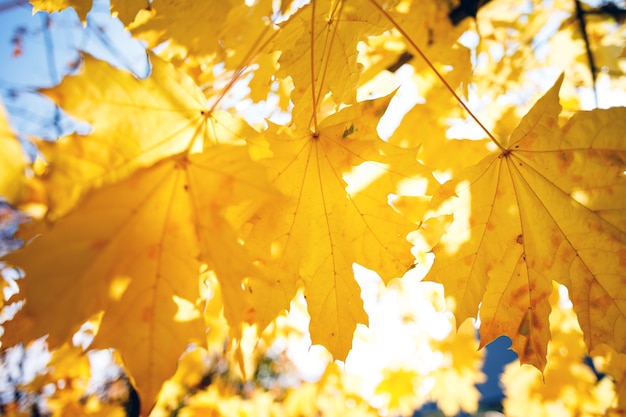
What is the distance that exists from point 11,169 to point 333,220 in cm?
77

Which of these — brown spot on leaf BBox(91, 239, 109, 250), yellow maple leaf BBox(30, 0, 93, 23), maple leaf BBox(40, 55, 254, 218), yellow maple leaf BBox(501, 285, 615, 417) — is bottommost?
yellow maple leaf BBox(501, 285, 615, 417)

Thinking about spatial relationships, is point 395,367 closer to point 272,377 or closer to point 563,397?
point 563,397

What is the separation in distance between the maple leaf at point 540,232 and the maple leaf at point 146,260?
64 cm

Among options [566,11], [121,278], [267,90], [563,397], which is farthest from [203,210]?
[563,397]

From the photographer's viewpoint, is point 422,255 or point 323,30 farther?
point 422,255

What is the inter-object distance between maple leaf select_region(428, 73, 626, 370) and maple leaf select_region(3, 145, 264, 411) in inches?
25.3

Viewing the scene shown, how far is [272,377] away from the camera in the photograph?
293 inches

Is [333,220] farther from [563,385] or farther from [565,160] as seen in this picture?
[563,385]

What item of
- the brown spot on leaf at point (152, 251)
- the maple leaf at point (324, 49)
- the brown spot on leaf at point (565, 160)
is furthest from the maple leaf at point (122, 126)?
the brown spot on leaf at point (565, 160)

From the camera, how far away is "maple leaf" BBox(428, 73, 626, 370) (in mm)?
1041

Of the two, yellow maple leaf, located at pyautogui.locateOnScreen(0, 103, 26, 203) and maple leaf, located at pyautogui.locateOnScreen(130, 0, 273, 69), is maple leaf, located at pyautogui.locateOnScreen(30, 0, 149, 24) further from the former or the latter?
yellow maple leaf, located at pyautogui.locateOnScreen(0, 103, 26, 203)

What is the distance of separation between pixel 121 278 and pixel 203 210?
0.70 feet

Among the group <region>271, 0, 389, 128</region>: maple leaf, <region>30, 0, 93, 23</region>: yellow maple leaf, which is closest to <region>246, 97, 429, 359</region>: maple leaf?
<region>271, 0, 389, 128</region>: maple leaf

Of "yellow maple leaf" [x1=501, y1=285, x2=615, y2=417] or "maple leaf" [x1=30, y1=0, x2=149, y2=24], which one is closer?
"maple leaf" [x1=30, y1=0, x2=149, y2=24]
